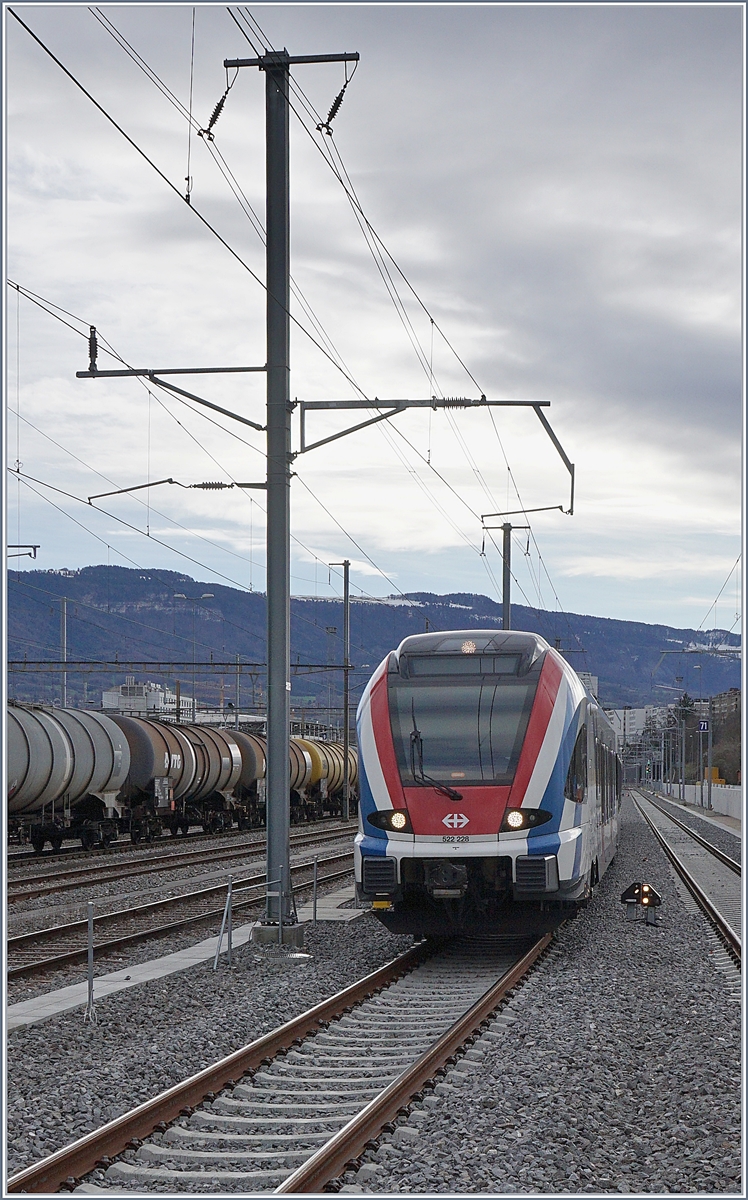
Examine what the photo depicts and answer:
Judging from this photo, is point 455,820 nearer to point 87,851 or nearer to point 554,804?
point 554,804

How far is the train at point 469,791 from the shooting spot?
12.0 metres

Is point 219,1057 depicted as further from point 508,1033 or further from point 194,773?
point 194,773

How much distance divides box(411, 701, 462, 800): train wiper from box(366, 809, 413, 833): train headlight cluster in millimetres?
360

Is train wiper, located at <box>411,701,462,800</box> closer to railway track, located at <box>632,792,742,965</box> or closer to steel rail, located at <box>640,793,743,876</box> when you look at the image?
railway track, located at <box>632,792,742,965</box>

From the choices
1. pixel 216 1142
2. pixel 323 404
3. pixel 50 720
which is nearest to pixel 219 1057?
pixel 216 1142

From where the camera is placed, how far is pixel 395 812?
12.3m

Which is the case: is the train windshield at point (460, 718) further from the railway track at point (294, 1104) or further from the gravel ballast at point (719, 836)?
the gravel ballast at point (719, 836)

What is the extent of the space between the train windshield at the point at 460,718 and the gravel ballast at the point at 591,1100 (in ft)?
6.71

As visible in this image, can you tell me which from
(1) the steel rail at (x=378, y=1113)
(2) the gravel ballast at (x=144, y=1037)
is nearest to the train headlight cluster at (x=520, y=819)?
(2) the gravel ballast at (x=144, y=1037)

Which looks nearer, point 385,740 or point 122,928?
point 385,740

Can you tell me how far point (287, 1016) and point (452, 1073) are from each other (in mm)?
2431

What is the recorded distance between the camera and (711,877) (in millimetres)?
25766

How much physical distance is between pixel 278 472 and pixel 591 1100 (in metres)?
8.00

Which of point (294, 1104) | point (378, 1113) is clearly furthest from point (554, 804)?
point (378, 1113)
